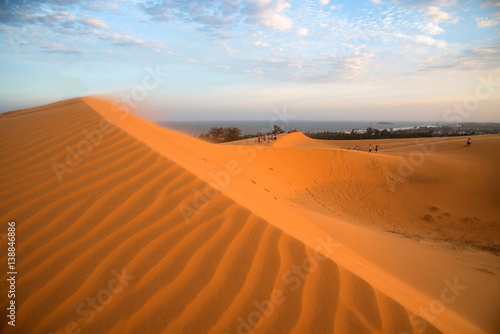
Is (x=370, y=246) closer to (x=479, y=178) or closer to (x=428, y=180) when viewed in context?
(x=428, y=180)

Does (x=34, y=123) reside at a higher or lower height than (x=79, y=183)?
higher

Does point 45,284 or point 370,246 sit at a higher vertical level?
point 45,284

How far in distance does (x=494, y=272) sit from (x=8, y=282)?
5597 millimetres

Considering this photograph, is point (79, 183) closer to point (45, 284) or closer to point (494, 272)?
point (45, 284)

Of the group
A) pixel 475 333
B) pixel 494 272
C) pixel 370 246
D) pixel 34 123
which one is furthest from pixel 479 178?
pixel 34 123

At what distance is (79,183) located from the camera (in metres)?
2.58

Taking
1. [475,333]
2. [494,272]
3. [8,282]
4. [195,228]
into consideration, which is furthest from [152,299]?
[494,272]

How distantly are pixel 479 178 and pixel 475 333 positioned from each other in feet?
35.9

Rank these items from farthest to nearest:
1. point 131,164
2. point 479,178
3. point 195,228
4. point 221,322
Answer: point 479,178 → point 131,164 → point 195,228 → point 221,322

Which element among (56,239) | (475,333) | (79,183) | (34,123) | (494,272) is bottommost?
(494,272)

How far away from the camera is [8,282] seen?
1582mm

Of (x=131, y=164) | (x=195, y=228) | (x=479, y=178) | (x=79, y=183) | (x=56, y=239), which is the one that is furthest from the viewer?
(x=479, y=178)

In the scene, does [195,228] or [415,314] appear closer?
[415,314]

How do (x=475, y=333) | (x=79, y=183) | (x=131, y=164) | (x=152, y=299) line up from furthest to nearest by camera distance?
(x=131, y=164), (x=79, y=183), (x=475, y=333), (x=152, y=299)
